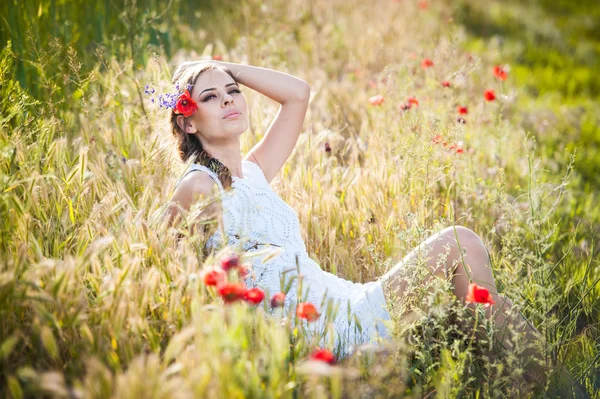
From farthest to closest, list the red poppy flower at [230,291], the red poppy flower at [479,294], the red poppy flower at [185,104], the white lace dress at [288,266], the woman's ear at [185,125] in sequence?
the woman's ear at [185,125] < the red poppy flower at [185,104] < the white lace dress at [288,266] < the red poppy flower at [479,294] < the red poppy flower at [230,291]

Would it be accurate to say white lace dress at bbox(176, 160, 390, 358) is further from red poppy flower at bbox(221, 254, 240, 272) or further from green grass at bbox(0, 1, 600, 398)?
red poppy flower at bbox(221, 254, 240, 272)

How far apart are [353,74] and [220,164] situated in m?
3.05

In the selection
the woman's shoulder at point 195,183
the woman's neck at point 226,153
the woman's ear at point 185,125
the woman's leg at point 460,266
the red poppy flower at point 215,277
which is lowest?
the woman's leg at point 460,266

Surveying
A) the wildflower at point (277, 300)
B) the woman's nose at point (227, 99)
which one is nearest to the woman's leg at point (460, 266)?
the wildflower at point (277, 300)

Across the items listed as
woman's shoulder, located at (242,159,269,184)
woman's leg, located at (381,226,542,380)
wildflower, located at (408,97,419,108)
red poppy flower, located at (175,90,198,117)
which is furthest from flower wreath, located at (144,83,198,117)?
wildflower, located at (408,97,419,108)

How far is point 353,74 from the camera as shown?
18.0 ft

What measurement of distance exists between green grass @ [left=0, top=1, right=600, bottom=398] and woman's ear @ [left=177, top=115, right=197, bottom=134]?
124mm

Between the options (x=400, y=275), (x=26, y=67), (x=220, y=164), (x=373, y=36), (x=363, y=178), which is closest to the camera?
(x=400, y=275)

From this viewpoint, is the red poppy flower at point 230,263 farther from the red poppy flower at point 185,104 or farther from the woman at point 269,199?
the red poppy flower at point 185,104

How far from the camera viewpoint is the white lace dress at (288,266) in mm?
2395

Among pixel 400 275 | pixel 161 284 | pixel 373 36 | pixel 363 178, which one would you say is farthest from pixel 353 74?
pixel 161 284

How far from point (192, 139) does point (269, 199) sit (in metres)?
0.44

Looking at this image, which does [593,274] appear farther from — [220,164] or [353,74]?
[353,74]

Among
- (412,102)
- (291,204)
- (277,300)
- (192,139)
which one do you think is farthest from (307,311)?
(412,102)
